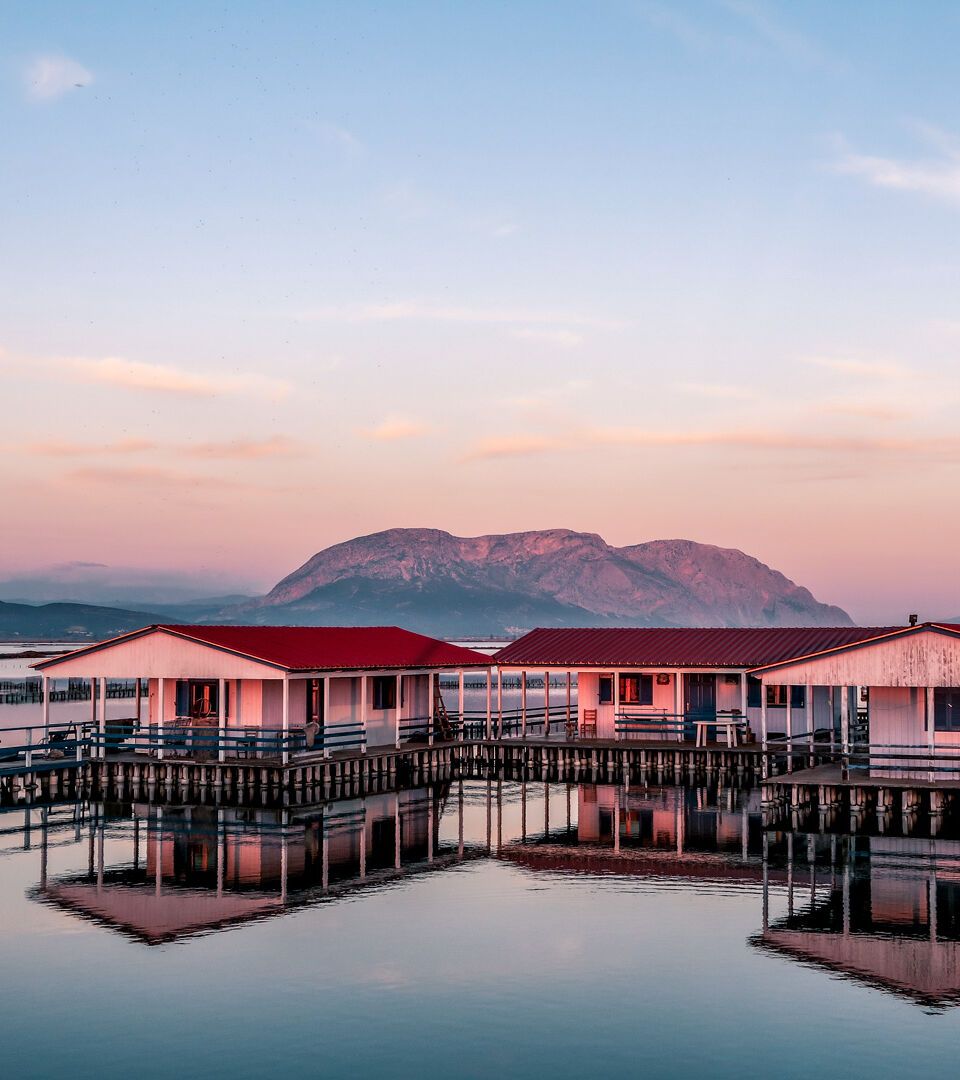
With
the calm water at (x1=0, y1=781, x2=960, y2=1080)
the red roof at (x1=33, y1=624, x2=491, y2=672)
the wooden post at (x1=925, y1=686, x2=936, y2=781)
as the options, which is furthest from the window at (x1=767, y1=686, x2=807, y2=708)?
the calm water at (x1=0, y1=781, x2=960, y2=1080)

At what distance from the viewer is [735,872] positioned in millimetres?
29531

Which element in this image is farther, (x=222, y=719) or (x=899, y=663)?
(x=222, y=719)

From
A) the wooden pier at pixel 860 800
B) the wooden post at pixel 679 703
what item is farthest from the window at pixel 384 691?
the wooden pier at pixel 860 800

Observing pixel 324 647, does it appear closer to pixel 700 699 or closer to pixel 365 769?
pixel 365 769

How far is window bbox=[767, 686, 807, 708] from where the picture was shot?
52438 mm

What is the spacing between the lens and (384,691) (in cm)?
5184

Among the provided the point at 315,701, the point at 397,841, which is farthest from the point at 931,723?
the point at 315,701

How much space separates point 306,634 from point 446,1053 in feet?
116

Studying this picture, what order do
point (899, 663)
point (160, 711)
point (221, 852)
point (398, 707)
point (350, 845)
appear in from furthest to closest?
point (398, 707)
point (160, 711)
point (899, 663)
point (350, 845)
point (221, 852)

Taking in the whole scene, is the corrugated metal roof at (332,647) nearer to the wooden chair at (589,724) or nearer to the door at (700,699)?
the wooden chair at (589,724)

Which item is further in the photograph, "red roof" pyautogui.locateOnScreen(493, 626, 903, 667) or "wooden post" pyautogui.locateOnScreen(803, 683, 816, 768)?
"red roof" pyautogui.locateOnScreen(493, 626, 903, 667)

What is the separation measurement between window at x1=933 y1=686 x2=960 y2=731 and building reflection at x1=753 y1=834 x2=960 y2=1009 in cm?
630

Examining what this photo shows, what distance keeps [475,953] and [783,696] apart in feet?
108

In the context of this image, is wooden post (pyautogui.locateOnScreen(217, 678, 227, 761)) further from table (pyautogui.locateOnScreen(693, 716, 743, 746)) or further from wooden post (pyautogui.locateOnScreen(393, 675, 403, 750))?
table (pyautogui.locateOnScreen(693, 716, 743, 746))
